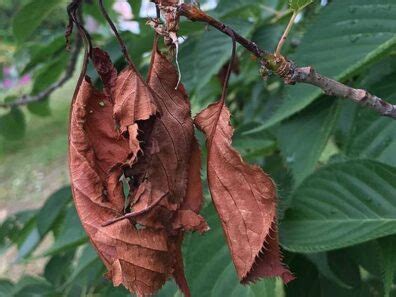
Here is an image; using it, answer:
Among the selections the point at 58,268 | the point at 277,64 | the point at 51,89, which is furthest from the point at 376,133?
the point at 51,89

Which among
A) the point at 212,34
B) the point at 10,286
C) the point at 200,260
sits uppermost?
the point at 212,34

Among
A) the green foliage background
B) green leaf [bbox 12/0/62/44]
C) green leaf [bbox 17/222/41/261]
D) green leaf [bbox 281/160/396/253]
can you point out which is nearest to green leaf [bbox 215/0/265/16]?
the green foliage background

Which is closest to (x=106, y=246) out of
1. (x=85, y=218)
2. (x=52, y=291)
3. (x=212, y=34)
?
(x=85, y=218)

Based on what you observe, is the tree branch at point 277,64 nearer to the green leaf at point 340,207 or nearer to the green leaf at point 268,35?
the green leaf at point 340,207

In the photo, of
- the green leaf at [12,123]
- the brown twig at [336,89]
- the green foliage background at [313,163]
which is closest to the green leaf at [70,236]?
the green foliage background at [313,163]

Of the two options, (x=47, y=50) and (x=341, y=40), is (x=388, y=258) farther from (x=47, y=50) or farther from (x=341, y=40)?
(x=47, y=50)

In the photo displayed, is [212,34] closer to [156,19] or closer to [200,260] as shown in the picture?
[200,260]
